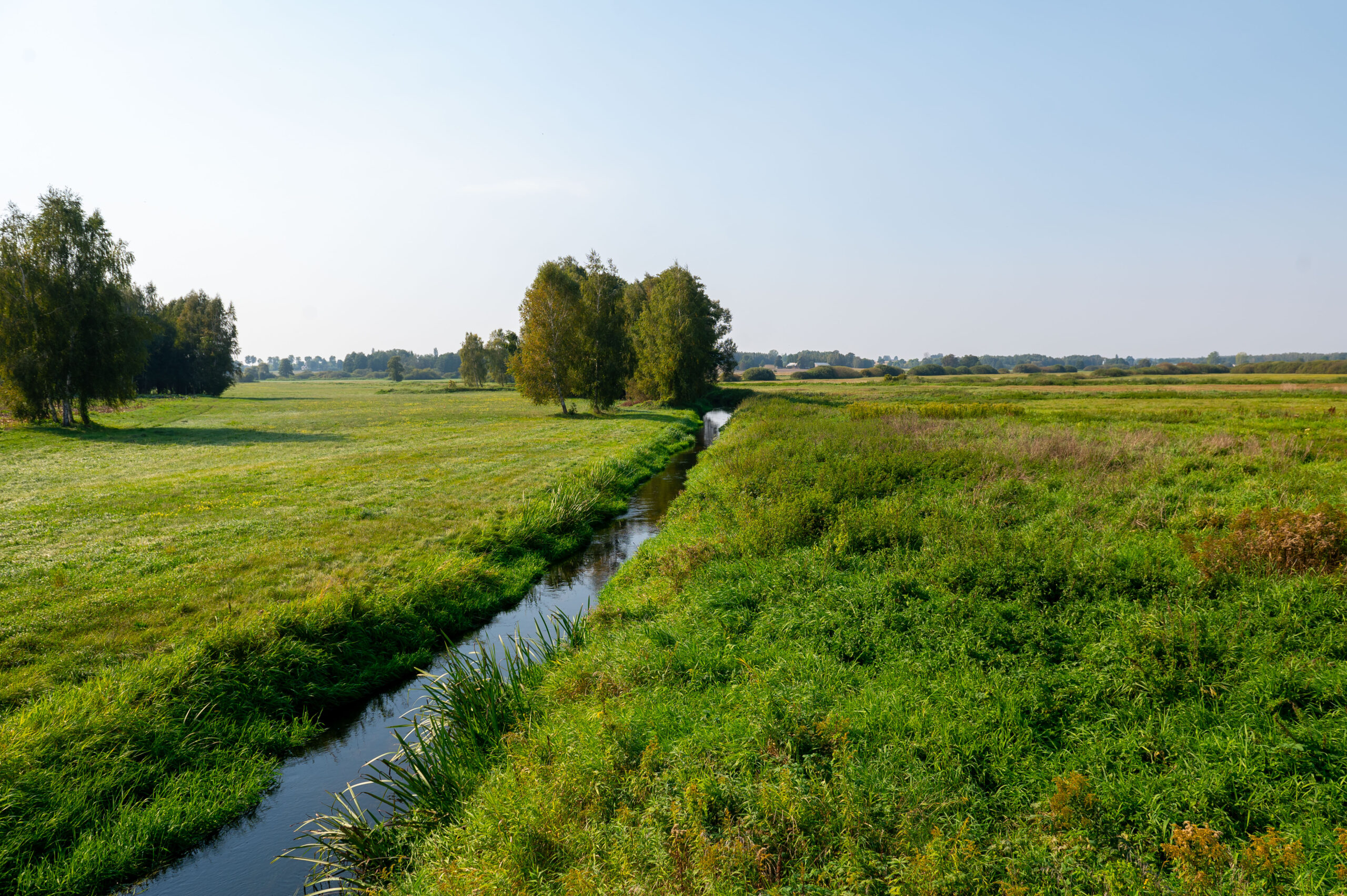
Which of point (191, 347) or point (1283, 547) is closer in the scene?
point (1283, 547)

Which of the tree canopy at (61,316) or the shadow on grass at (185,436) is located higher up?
the tree canopy at (61,316)

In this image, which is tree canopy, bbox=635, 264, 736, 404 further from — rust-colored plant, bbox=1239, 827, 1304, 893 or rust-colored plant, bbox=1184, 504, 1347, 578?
rust-colored plant, bbox=1239, 827, 1304, 893

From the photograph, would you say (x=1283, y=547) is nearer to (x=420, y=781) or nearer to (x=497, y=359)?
(x=420, y=781)

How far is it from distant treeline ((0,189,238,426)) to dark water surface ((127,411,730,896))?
41558 millimetres

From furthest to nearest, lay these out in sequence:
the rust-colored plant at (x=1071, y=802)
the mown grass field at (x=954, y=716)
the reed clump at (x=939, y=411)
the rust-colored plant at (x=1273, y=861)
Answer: the reed clump at (x=939, y=411) < the rust-colored plant at (x=1071, y=802) < the mown grass field at (x=954, y=716) < the rust-colored plant at (x=1273, y=861)

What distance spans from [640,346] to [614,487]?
132 feet

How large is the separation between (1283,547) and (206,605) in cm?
1684

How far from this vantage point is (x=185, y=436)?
37250mm

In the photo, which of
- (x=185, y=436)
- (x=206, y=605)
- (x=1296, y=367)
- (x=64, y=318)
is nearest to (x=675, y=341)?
(x=185, y=436)

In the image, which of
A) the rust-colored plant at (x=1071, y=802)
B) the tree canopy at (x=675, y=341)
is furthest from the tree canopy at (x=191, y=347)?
the rust-colored plant at (x=1071, y=802)

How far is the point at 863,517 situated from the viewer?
12.8 m

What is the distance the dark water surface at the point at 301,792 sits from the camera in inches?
242

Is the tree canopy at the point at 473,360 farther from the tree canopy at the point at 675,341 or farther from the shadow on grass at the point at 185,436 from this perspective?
the shadow on grass at the point at 185,436

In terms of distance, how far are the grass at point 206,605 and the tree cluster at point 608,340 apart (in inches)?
942
